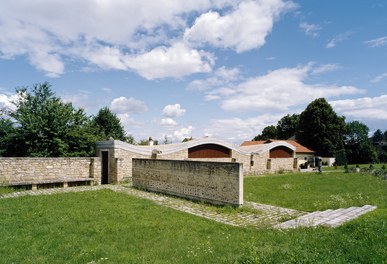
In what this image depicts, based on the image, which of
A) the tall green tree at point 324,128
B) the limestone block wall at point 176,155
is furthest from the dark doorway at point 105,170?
the tall green tree at point 324,128

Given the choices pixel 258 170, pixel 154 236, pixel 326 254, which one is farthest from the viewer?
pixel 258 170

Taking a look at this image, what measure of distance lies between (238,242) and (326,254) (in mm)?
1937

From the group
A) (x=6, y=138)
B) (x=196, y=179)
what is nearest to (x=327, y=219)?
(x=196, y=179)

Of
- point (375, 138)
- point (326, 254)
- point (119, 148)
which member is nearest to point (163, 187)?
point (119, 148)

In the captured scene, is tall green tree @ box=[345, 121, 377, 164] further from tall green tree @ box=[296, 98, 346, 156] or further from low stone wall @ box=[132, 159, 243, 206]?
low stone wall @ box=[132, 159, 243, 206]

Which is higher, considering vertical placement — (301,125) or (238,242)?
(301,125)

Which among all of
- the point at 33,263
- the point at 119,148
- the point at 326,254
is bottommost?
the point at 33,263

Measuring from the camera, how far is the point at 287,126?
221ft

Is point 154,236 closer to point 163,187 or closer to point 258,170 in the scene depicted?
point 163,187

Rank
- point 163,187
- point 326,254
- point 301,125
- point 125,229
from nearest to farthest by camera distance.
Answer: point 326,254
point 125,229
point 163,187
point 301,125

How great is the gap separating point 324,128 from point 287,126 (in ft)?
59.4

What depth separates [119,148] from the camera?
20250 millimetres

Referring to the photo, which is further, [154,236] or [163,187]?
[163,187]

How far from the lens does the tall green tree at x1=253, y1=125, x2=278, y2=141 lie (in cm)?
6907
